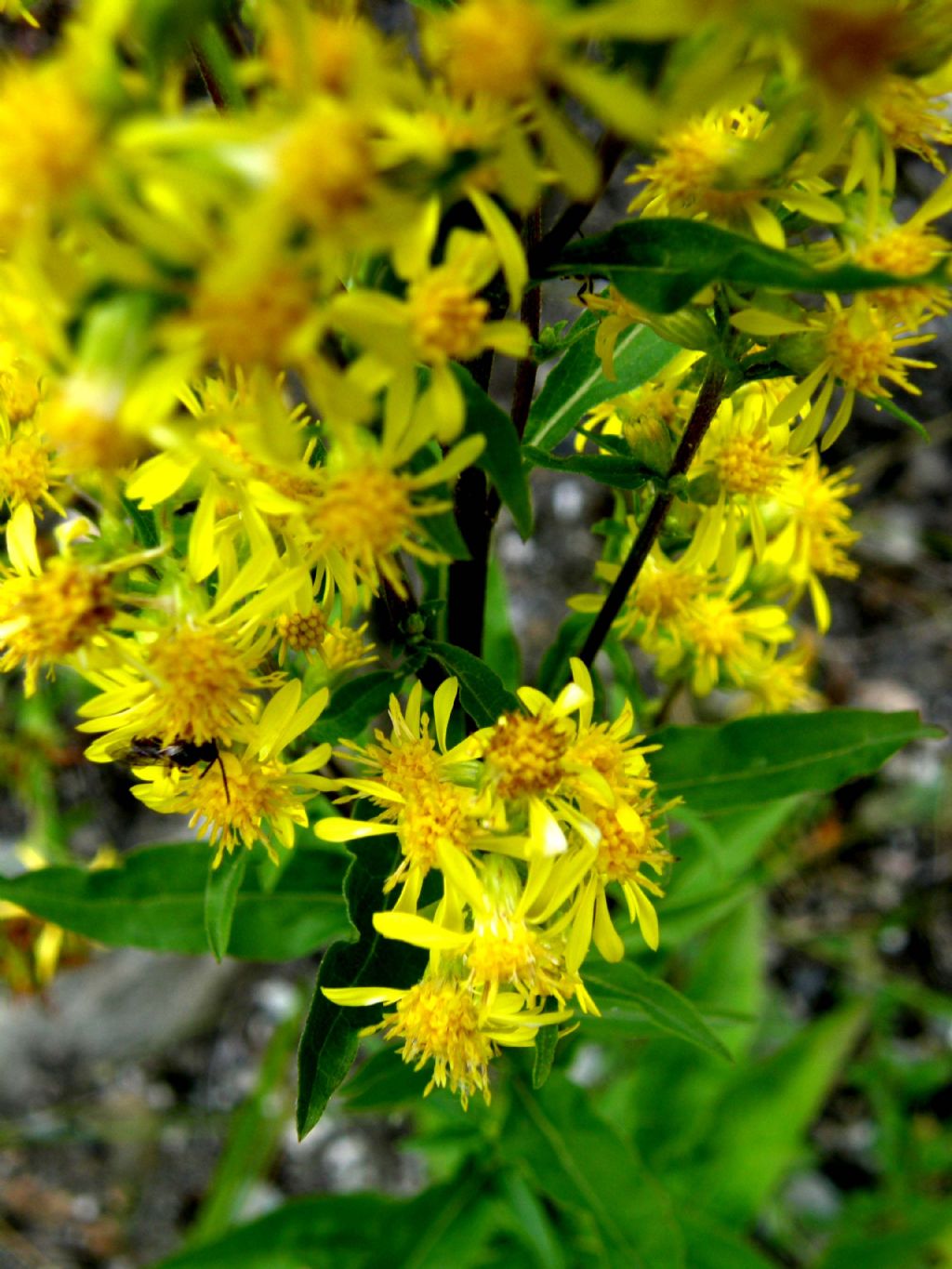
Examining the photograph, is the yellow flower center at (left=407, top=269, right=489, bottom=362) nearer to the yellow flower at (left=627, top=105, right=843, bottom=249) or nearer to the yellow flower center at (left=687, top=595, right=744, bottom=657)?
the yellow flower at (left=627, top=105, right=843, bottom=249)

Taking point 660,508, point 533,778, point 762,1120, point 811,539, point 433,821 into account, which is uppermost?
point 660,508

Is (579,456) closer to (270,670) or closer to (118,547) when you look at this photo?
(270,670)

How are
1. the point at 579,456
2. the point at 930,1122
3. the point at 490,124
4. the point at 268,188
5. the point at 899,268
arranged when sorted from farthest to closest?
the point at 930,1122, the point at 579,456, the point at 899,268, the point at 490,124, the point at 268,188

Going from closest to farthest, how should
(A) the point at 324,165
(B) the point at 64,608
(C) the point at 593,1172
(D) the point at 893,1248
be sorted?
(A) the point at 324,165
(B) the point at 64,608
(C) the point at 593,1172
(D) the point at 893,1248

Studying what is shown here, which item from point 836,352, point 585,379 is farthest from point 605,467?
point 836,352

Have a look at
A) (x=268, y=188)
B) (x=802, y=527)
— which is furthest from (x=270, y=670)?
(x=802, y=527)

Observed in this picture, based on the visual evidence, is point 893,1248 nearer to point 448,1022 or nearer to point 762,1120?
point 762,1120

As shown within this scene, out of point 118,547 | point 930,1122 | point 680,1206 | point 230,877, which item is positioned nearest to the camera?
point 118,547
